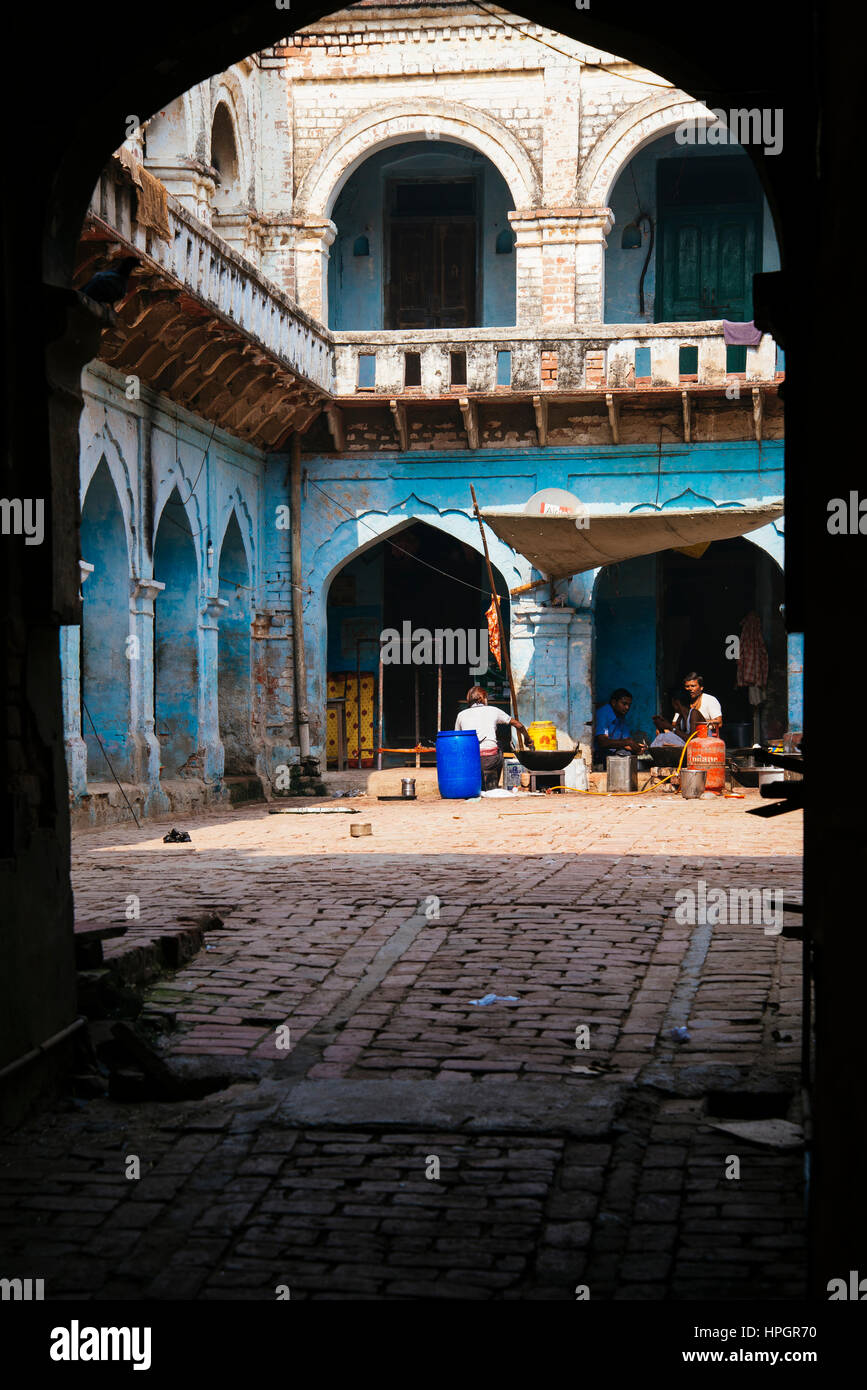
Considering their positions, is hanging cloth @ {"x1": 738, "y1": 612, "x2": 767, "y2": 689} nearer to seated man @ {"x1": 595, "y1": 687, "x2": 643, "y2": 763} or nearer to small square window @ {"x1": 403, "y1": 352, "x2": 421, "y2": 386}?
seated man @ {"x1": 595, "y1": 687, "x2": 643, "y2": 763}

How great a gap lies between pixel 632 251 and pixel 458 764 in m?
8.60

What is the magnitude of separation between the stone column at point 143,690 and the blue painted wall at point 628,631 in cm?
817

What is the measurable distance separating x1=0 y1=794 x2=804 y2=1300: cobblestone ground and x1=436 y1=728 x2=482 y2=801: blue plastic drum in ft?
26.7

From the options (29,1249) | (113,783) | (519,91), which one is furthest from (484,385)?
(29,1249)

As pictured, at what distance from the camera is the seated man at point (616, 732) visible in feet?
64.5

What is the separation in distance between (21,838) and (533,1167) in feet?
6.13

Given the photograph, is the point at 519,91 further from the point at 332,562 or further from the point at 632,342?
the point at 332,562

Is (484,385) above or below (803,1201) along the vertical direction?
above

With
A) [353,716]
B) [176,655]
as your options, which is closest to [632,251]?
[353,716]

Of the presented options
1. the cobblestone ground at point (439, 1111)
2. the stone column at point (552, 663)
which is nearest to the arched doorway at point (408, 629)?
the stone column at point (552, 663)

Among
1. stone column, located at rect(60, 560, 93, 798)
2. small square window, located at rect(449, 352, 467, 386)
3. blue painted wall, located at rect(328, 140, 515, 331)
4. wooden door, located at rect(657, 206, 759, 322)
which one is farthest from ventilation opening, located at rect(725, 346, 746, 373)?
stone column, located at rect(60, 560, 93, 798)

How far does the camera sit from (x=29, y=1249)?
3730 millimetres
